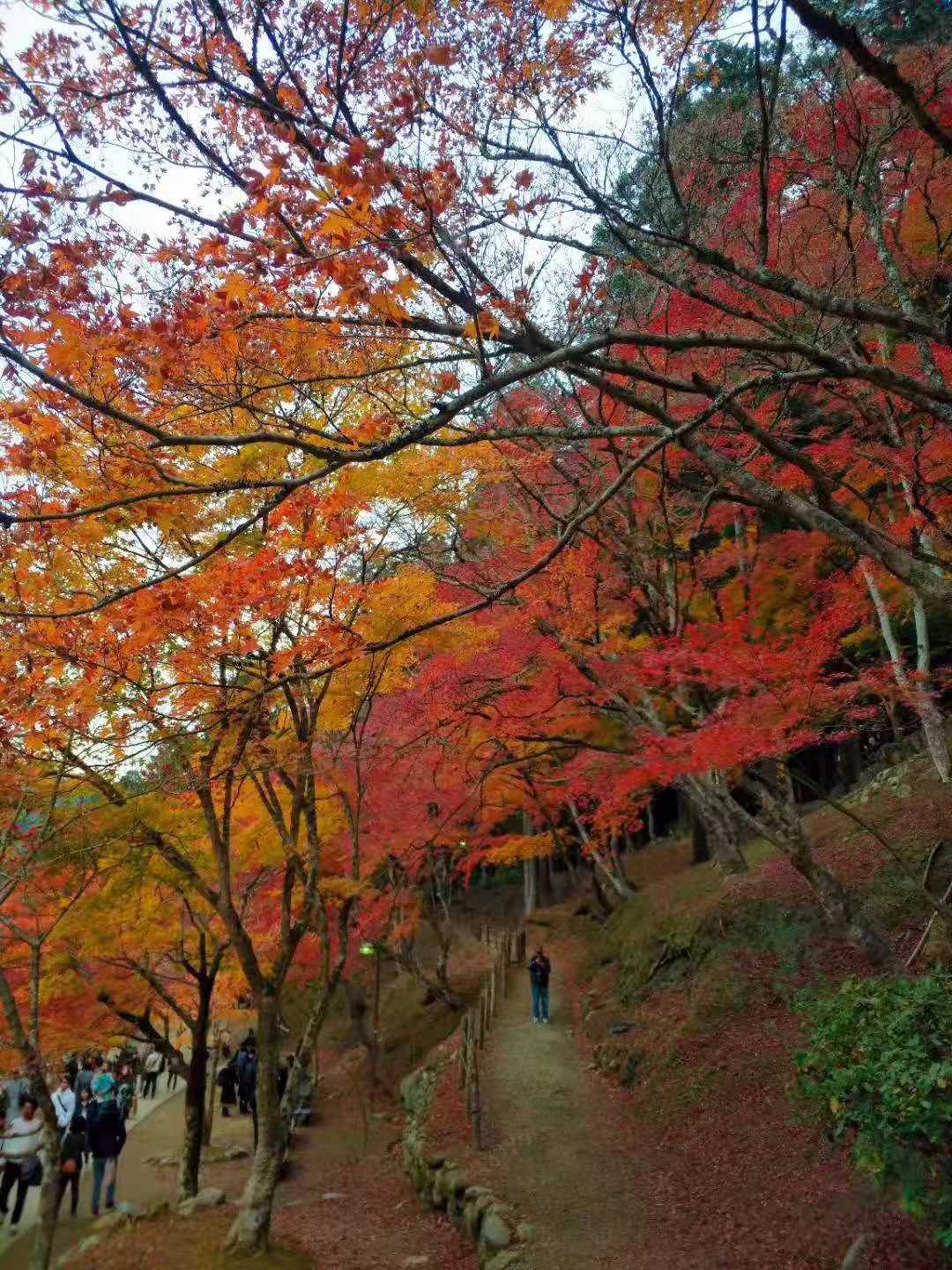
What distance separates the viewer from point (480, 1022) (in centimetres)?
1483

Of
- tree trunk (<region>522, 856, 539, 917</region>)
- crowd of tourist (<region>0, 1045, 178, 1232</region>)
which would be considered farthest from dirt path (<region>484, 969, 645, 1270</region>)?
tree trunk (<region>522, 856, 539, 917</region>)

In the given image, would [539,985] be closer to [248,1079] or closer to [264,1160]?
[248,1079]

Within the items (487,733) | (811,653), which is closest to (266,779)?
(487,733)

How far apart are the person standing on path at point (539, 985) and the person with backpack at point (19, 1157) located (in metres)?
8.71

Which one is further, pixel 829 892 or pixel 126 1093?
pixel 126 1093

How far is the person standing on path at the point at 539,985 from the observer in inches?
608

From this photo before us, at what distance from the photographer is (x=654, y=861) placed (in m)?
25.2

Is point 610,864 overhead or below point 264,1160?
overhead

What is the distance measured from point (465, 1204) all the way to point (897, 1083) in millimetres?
6365

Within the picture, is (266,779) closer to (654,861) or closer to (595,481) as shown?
(595,481)

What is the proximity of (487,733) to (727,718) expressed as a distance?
4.34 m

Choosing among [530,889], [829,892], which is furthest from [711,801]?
[530,889]

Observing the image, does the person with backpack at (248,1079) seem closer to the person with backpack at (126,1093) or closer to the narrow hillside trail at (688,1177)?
the person with backpack at (126,1093)

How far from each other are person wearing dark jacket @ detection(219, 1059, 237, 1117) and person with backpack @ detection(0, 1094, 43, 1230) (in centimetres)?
927
